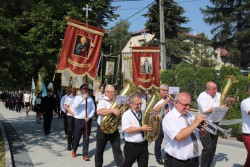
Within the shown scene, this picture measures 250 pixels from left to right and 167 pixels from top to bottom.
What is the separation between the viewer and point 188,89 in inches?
741

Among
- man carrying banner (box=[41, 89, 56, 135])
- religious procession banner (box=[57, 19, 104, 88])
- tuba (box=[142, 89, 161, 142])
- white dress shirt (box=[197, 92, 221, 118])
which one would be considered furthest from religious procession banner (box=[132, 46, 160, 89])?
tuba (box=[142, 89, 161, 142])

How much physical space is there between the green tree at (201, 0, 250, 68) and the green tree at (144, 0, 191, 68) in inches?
117

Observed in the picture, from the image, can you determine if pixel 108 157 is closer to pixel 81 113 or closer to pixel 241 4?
pixel 81 113

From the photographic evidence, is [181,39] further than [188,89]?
Yes

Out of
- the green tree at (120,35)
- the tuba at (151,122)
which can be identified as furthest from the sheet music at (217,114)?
the green tree at (120,35)

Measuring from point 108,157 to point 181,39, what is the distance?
101ft

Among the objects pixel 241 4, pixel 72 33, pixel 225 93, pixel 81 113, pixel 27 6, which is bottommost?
pixel 81 113

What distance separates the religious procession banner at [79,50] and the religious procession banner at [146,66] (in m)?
2.64

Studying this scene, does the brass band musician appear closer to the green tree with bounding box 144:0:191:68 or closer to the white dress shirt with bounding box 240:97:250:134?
the white dress shirt with bounding box 240:97:250:134

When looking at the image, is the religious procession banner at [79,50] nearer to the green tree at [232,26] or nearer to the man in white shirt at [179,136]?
the man in white shirt at [179,136]

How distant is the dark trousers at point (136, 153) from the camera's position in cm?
592

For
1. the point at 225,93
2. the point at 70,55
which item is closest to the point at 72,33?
the point at 70,55

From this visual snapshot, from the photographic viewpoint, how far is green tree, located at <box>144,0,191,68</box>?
36.2 m

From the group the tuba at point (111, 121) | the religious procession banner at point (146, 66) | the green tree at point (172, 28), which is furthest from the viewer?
the green tree at point (172, 28)
